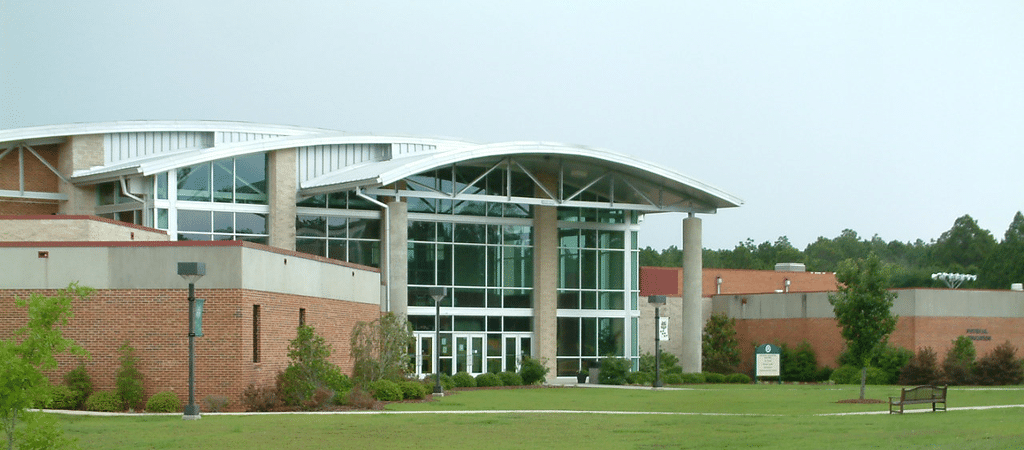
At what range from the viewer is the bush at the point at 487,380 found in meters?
47.4

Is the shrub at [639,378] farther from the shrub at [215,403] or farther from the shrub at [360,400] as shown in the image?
the shrub at [215,403]

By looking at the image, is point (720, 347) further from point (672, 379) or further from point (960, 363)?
point (960, 363)

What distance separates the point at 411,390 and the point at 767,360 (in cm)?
2384

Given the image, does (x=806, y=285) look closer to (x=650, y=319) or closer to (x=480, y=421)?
(x=650, y=319)

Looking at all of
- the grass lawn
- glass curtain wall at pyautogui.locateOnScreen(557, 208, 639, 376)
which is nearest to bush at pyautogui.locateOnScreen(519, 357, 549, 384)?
glass curtain wall at pyautogui.locateOnScreen(557, 208, 639, 376)

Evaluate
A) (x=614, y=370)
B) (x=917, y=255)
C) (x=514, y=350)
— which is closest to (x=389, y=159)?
(x=514, y=350)

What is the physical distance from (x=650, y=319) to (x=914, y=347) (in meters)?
13.9

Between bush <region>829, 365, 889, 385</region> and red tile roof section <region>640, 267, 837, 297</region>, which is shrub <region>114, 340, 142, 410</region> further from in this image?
red tile roof section <region>640, 267, 837, 297</region>

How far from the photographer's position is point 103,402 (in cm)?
2798

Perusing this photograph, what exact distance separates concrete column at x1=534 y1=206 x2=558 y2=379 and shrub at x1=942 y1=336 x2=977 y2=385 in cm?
1654

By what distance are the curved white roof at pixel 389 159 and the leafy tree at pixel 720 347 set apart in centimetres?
839

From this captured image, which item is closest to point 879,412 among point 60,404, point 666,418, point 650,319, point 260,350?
point 666,418

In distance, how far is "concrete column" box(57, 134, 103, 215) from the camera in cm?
4384

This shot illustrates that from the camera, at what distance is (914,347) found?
52812 millimetres
